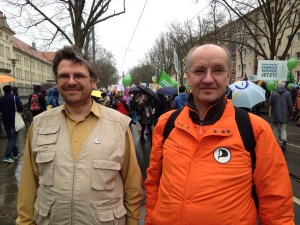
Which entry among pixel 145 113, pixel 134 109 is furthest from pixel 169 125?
pixel 134 109

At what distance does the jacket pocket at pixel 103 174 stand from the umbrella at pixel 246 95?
14.5ft

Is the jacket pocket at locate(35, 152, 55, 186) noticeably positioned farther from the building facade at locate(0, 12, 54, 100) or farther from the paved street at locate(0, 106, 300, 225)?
the building facade at locate(0, 12, 54, 100)

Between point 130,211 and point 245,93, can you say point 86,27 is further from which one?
point 130,211

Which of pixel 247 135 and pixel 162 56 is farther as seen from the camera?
pixel 162 56

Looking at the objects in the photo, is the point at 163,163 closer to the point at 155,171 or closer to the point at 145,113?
the point at 155,171

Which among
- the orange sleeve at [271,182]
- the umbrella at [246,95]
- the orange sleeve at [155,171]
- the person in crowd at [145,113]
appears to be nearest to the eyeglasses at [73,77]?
the orange sleeve at [155,171]

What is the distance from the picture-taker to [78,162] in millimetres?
1920

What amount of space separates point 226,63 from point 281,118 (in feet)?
26.1

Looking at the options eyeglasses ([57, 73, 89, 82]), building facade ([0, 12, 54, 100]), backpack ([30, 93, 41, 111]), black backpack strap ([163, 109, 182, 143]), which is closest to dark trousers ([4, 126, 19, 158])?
backpack ([30, 93, 41, 111])

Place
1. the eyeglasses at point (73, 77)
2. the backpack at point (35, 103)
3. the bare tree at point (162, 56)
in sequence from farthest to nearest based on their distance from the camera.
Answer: the bare tree at point (162, 56), the backpack at point (35, 103), the eyeglasses at point (73, 77)

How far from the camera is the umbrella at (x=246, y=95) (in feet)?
A: 19.4

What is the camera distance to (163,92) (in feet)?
37.7

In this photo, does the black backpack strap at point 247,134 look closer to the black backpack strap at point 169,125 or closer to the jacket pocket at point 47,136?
the black backpack strap at point 169,125

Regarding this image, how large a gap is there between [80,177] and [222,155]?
861 millimetres
